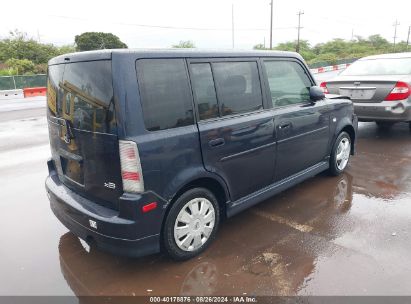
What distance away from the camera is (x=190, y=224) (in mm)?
3059

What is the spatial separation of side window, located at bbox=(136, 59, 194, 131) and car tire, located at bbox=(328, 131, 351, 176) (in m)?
2.74

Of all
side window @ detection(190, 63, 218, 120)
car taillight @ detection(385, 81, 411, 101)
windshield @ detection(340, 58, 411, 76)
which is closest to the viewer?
side window @ detection(190, 63, 218, 120)

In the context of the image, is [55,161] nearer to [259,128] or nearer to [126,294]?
[126,294]

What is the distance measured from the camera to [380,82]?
6.63 metres

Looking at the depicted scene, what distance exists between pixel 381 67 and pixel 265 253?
5851 mm

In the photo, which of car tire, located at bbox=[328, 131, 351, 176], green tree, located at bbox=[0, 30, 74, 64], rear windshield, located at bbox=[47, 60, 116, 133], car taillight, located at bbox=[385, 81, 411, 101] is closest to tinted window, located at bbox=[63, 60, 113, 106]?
rear windshield, located at bbox=[47, 60, 116, 133]

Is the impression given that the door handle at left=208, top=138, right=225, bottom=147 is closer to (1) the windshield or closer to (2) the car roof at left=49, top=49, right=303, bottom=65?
(2) the car roof at left=49, top=49, right=303, bottom=65

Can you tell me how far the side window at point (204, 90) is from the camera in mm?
3031

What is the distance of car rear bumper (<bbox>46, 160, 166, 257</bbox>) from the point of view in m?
2.64

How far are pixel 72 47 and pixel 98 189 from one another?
45250 mm

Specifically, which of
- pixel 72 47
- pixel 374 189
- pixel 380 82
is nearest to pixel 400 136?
pixel 380 82

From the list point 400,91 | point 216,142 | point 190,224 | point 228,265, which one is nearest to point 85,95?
point 216,142

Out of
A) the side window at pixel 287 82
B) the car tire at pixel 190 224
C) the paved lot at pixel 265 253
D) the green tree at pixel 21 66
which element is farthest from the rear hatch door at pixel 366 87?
the green tree at pixel 21 66

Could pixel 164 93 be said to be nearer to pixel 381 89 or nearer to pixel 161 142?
pixel 161 142
